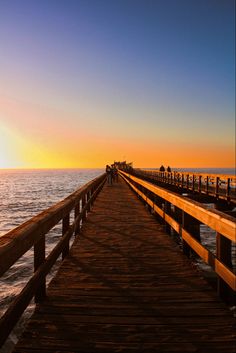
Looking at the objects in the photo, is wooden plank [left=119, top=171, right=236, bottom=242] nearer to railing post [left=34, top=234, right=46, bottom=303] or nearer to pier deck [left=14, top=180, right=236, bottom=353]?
pier deck [left=14, top=180, right=236, bottom=353]

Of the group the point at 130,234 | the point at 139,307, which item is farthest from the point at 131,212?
the point at 139,307

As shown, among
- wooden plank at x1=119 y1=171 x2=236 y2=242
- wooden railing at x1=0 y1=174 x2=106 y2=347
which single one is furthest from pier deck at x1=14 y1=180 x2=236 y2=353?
wooden plank at x1=119 y1=171 x2=236 y2=242

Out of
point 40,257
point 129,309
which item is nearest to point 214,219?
point 129,309

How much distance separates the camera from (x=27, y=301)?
3020mm

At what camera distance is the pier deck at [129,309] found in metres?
2.98

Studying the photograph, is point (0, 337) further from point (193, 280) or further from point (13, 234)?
point (193, 280)

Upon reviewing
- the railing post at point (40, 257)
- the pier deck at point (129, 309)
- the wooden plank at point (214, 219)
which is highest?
the wooden plank at point (214, 219)

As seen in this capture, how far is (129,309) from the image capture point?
146 inches

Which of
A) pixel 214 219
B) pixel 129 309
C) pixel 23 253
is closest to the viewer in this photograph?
pixel 23 253

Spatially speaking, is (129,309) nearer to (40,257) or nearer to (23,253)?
(40,257)

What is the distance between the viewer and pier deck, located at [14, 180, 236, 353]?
2.98 m

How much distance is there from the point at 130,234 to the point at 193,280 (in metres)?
3.59

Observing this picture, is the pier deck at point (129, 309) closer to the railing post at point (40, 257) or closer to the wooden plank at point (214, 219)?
the railing post at point (40, 257)

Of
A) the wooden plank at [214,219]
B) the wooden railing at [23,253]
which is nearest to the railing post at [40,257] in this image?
the wooden railing at [23,253]
